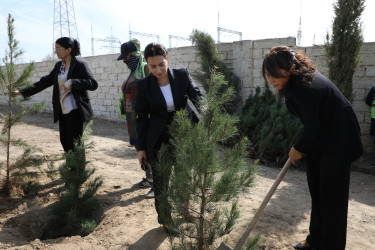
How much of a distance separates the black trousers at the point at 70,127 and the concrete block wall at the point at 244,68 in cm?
40

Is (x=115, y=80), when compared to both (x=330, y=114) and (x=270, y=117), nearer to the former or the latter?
(x=270, y=117)

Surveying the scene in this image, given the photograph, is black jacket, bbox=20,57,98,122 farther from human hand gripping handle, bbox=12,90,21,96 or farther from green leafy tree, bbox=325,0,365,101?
green leafy tree, bbox=325,0,365,101

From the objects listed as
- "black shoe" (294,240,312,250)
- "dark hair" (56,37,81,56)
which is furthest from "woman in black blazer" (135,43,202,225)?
"dark hair" (56,37,81,56)

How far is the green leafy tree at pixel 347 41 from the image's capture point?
5.60 metres

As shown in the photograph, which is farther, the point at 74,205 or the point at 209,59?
the point at 209,59

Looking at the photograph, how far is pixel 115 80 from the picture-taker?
1017 centimetres

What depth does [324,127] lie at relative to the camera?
209 centimetres

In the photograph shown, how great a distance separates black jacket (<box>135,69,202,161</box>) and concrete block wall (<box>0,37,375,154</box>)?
201 centimetres

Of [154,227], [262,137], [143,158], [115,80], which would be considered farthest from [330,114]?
[115,80]

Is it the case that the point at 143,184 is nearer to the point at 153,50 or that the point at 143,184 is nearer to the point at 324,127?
the point at 153,50

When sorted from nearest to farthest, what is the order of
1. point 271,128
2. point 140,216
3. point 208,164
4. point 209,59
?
point 208,164 < point 140,216 < point 271,128 < point 209,59

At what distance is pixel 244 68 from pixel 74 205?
5.11 m


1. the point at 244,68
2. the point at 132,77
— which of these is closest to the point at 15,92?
the point at 132,77

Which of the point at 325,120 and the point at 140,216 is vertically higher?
the point at 325,120
